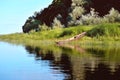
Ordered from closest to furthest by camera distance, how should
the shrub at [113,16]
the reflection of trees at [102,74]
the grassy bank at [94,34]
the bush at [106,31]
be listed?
the reflection of trees at [102,74] → the grassy bank at [94,34] → the bush at [106,31] → the shrub at [113,16]

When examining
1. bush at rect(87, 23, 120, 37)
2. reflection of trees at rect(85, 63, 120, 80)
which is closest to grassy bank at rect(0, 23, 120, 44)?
bush at rect(87, 23, 120, 37)

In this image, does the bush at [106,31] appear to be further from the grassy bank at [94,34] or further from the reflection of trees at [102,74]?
the reflection of trees at [102,74]

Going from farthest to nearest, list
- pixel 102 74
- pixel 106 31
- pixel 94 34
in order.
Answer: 1. pixel 94 34
2. pixel 106 31
3. pixel 102 74

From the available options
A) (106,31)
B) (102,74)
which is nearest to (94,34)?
(106,31)

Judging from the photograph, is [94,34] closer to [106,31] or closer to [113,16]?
[106,31]

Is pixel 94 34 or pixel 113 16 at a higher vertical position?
pixel 113 16

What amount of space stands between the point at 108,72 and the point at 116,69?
94.8 inches

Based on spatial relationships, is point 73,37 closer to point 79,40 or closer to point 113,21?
point 79,40

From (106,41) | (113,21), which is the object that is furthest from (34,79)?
(113,21)

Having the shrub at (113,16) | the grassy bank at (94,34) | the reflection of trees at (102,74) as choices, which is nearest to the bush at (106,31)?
the grassy bank at (94,34)

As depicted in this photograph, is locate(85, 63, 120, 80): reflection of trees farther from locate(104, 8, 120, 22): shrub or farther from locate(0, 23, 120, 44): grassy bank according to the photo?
locate(104, 8, 120, 22): shrub

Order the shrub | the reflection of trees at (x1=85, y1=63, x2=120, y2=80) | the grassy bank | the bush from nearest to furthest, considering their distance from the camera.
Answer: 1. the reflection of trees at (x1=85, y1=63, x2=120, y2=80)
2. the grassy bank
3. the bush
4. the shrub

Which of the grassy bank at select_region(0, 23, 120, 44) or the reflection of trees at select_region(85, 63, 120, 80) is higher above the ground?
the grassy bank at select_region(0, 23, 120, 44)

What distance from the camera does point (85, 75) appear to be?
32.8 metres
